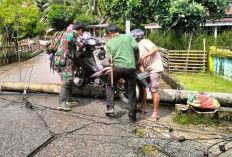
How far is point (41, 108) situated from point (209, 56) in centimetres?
749

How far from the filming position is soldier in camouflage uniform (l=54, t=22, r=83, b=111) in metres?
6.30

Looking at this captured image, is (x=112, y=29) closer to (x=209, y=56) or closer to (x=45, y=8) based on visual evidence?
(x=209, y=56)

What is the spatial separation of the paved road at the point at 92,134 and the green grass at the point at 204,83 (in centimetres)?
232

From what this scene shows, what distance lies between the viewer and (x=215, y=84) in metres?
9.23

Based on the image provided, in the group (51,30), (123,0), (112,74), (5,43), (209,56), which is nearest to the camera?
(112,74)

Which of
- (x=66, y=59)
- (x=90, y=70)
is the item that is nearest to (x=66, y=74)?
(x=66, y=59)

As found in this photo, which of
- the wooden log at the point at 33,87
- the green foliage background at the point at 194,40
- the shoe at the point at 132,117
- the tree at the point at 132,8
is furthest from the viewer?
the tree at the point at 132,8

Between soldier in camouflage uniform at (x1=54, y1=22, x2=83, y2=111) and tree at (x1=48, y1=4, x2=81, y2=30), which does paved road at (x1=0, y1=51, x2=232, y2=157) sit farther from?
tree at (x1=48, y1=4, x2=81, y2=30)

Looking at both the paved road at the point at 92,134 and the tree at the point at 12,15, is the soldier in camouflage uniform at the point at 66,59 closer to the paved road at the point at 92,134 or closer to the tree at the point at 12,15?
the paved road at the point at 92,134

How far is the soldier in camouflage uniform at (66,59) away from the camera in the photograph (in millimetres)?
6297

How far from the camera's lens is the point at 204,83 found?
945 cm

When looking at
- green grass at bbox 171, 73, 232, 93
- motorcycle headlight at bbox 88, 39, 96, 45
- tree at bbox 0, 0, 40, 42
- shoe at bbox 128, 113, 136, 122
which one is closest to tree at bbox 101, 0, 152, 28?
green grass at bbox 171, 73, 232, 93

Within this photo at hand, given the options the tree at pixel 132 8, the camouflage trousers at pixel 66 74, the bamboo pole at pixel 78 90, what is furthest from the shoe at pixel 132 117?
the tree at pixel 132 8

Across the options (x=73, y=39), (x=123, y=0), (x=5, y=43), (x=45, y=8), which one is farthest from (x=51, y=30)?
(x=73, y=39)
